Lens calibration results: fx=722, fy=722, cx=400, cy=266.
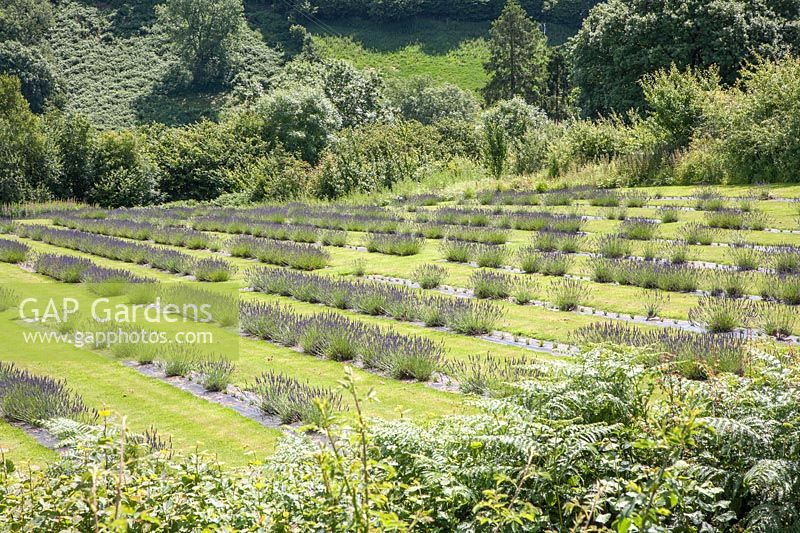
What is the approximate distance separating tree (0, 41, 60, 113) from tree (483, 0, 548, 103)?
1470 inches

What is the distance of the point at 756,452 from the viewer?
131 inches

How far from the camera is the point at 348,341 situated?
296 inches

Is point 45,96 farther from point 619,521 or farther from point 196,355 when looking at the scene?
point 619,521

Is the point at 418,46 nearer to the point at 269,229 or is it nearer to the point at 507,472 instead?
the point at 269,229

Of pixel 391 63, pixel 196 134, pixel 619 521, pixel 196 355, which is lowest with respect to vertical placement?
pixel 196 355

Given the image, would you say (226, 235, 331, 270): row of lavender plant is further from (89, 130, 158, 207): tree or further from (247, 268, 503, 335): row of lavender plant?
(89, 130, 158, 207): tree

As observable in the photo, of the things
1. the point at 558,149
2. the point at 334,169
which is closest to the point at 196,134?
the point at 334,169

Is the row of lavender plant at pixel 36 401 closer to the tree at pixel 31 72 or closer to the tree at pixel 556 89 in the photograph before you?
the tree at pixel 31 72

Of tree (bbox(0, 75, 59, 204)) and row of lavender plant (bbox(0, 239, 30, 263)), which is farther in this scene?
tree (bbox(0, 75, 59, 204))

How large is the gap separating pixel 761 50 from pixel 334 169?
19828 millimetres

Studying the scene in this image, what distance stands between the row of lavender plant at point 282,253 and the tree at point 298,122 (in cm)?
1955

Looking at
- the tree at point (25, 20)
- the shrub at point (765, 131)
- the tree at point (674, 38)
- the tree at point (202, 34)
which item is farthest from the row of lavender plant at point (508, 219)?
the tree at point (25, 20)

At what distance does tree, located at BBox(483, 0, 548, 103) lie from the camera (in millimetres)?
61281

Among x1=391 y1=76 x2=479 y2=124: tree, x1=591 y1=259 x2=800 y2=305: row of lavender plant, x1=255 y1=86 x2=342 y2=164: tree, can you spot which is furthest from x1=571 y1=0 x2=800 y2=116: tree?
x1=391 y1=76 x2=479 y2=124: tree
